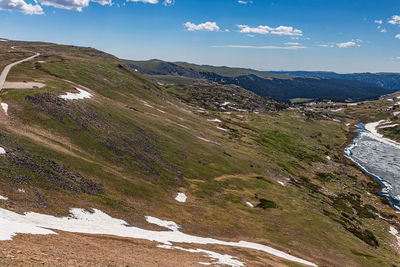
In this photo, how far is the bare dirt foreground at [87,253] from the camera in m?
25.3

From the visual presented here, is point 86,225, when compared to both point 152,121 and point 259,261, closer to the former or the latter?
point 259,261

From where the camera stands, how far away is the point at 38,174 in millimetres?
50406

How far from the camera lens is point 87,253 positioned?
31250 millimetres

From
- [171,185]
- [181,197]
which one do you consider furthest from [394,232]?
[171,185]

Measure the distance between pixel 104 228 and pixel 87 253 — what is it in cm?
1456

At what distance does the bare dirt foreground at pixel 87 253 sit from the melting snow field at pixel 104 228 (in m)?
2.09

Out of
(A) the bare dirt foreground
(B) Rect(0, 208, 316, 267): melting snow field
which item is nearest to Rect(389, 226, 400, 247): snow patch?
(B) Rect(0, 208, 316, 267): melting snow field

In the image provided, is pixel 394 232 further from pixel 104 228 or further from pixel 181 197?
pixel 104 228

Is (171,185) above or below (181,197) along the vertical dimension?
above

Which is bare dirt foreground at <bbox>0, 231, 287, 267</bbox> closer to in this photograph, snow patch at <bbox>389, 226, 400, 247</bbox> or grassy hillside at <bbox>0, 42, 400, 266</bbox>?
grassy hillside at <bbox>0, 42, 400, 266</bbox>

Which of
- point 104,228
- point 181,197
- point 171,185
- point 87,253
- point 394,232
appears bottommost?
point 394,232

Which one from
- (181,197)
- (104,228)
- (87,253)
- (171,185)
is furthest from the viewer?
(171,185)

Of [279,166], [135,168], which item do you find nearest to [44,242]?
[135,168]

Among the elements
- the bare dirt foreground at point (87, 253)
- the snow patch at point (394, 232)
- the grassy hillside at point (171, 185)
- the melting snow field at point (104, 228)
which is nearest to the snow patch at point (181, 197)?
the grassy hillside at point (171, 185)
